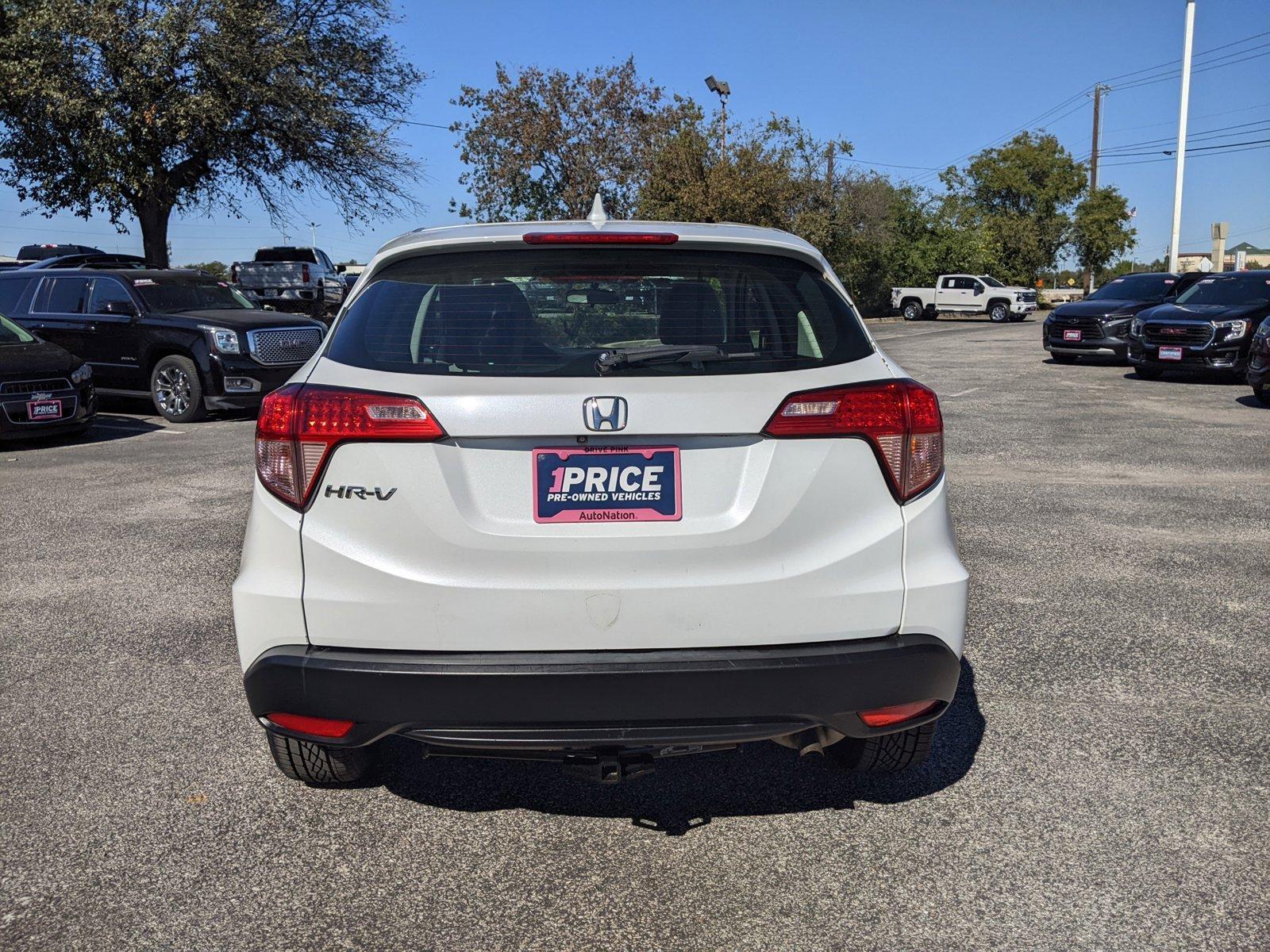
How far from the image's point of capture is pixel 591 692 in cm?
280

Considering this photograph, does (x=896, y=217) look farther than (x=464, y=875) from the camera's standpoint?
Yes

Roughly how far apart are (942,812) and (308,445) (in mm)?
2109

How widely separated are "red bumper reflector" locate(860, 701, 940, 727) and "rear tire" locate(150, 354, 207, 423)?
1241 cm

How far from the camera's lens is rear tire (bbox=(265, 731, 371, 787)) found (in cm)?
342

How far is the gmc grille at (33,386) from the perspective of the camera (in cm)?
1176

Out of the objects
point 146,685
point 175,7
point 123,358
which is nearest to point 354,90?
point 175,7

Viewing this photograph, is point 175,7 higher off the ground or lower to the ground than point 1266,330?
higher

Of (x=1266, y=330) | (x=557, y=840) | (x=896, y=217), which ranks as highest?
(x=896, y=217)

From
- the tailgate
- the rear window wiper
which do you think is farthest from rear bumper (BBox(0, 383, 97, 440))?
the rear window wiper

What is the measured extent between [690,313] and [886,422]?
0.60 meters

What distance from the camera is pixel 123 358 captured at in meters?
14.5

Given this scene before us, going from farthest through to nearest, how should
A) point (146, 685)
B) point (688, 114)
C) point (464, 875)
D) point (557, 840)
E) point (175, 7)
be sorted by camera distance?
point (688, 114) < point (175, 7) < point (146, 685) < point (557, 840) < point (464, 875)

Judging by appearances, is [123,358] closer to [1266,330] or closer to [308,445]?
[308,445]

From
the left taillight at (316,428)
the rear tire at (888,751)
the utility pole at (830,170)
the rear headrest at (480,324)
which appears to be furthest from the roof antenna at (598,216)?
the utility pole at (830,170)
